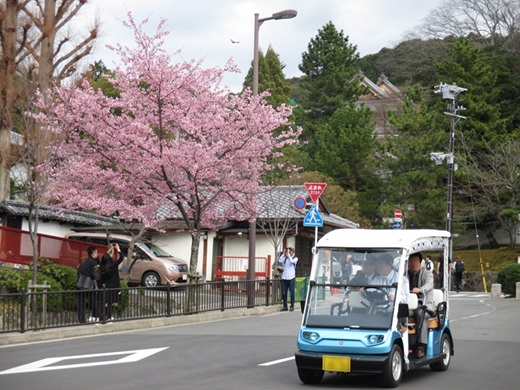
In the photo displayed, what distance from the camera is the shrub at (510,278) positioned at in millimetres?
35472

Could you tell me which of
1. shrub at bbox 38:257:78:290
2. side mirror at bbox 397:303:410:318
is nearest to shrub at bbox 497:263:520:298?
shrub at bbox 38:257:78:290

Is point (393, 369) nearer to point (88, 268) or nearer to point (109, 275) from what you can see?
point (88, 268)

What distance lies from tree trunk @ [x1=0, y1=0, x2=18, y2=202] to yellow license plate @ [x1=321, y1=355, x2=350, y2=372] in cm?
1997

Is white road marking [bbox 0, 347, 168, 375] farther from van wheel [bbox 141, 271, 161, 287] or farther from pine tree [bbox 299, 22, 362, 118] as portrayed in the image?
pine tree [bbox 299, 22, 362, 118]

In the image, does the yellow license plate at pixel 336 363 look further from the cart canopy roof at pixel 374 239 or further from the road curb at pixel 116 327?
the road curb at pixel 116 327

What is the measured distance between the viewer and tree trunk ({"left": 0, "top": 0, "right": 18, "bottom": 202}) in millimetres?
27422

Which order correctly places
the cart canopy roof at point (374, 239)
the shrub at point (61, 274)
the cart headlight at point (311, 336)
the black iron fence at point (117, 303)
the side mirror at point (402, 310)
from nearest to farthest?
the cart headlight at point (311, 336)
the side mirror at point (402, 310)
the cart canopy roof at point (374, 239)
the black iron fence at point (117, 303)
the shrub at point (61, 274)

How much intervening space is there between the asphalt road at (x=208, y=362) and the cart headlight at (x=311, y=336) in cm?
68

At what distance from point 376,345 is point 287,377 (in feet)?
5.96

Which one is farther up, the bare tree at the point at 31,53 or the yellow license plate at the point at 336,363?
the bare tree at the point at 31,53

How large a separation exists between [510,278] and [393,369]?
2692 cm

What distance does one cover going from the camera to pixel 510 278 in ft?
117

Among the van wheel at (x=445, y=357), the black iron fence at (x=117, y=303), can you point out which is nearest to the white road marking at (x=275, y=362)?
the van wheel at (x=445, y=357)

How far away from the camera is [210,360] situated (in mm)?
13289
